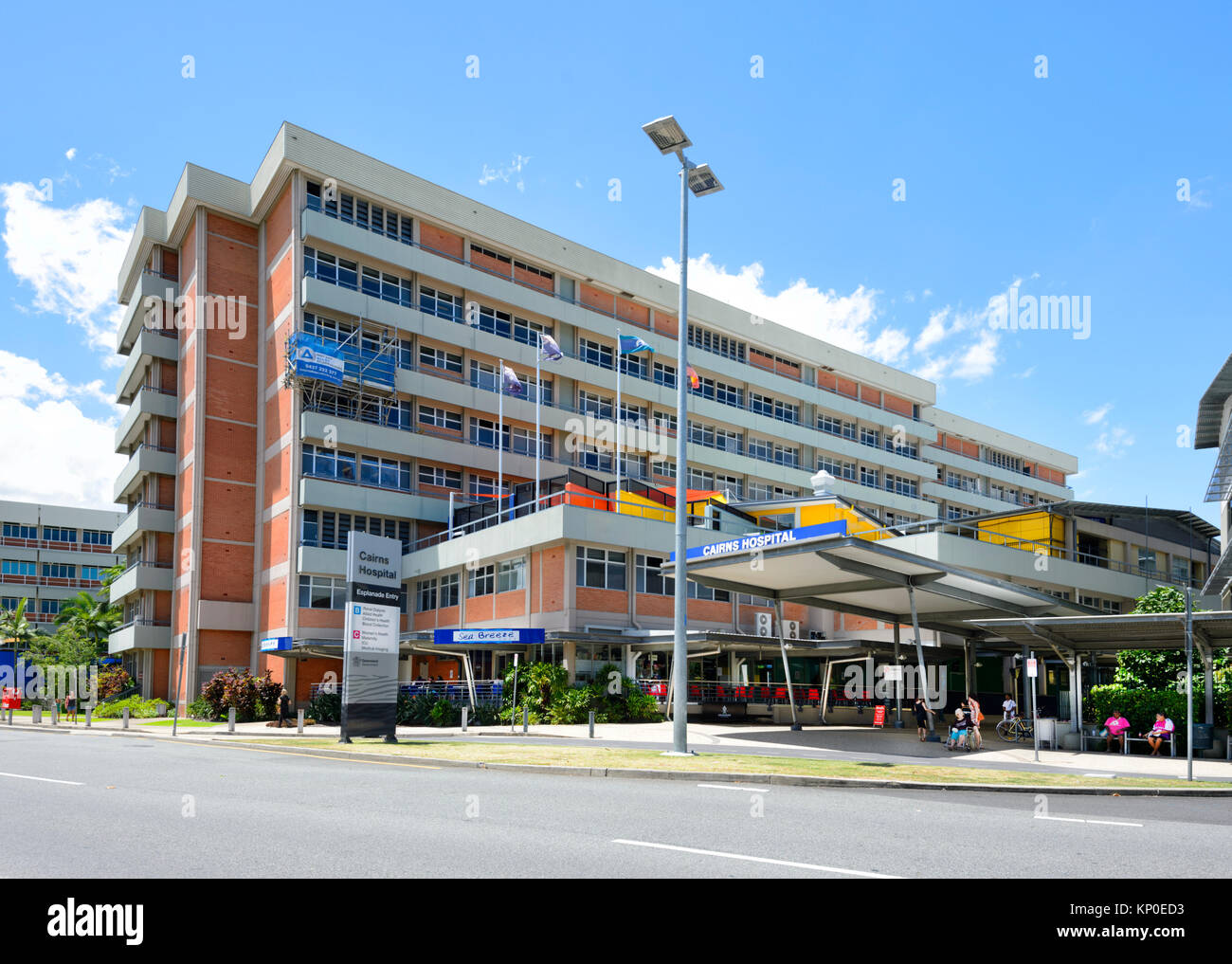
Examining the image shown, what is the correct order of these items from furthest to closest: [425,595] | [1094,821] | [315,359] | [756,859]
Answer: [425,595]
[315,359]
[1094,821]
[756,859]

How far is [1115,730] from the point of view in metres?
24.5

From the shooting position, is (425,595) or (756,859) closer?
(756,859)

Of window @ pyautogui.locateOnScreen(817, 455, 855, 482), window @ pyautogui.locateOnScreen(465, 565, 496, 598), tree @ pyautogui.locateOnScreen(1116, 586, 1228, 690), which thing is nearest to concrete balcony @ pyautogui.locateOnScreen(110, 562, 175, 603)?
window @ pyautogui.locateOnScreen(465, 565, 496, 598)

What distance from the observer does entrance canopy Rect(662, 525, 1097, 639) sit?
80.4 ft

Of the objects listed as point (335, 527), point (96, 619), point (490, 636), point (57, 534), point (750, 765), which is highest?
point (57, 534)

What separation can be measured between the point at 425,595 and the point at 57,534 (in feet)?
212

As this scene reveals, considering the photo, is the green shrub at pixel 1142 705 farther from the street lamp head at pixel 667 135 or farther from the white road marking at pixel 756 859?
the white road marking at pixel 756 859

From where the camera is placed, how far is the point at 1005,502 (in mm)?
91438

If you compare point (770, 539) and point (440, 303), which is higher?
point (440, 303)

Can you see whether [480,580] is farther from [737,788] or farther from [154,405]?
[737,788]

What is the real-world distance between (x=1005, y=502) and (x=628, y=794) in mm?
85648

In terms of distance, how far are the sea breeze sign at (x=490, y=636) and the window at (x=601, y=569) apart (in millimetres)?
5121

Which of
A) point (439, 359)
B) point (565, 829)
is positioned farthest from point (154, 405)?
point (565, 829)
